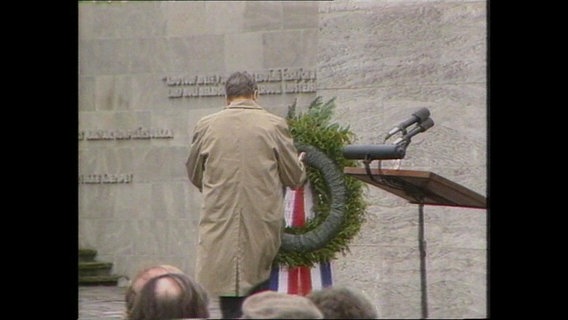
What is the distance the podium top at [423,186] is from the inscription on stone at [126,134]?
5021 mm

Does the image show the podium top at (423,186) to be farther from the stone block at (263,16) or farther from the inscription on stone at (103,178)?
the inscription on stone at (103,178)

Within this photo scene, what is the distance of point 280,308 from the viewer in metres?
4.15

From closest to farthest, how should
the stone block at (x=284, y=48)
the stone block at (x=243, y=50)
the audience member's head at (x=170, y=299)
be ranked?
the audience member's head at (x=170, y=299) < the stone block at (x=284, y=48) < the stone block at (x=243, y=50)

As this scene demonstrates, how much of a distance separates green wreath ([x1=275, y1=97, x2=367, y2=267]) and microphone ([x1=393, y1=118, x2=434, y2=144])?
9.1 inches

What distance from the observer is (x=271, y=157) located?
20.2 feet

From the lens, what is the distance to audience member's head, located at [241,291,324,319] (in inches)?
163

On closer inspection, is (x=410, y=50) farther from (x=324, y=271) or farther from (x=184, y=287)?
(x=184, y=287)

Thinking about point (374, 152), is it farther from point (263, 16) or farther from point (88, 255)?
point (88, 255)

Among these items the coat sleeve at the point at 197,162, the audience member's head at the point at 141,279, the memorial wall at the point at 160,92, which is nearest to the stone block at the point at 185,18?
the memorial wall at the point at 160,92

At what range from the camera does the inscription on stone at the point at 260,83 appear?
1068cm
